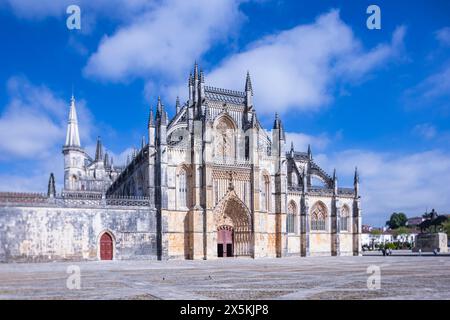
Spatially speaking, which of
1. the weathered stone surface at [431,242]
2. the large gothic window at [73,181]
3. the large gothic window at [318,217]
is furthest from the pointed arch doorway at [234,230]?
the large gothic window at [73,181]

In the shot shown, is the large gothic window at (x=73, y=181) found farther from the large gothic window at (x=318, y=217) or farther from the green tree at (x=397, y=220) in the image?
the green tree at (x=397, y=220)

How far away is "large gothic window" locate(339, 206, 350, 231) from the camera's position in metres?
66.3

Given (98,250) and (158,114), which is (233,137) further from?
(98,250)

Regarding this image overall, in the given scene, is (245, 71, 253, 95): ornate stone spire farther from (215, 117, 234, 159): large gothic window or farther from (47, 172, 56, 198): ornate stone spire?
(47, 172, 56, 198): ornate stone spire

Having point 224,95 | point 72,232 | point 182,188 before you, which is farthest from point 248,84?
point 72,232

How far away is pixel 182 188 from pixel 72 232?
12.1m

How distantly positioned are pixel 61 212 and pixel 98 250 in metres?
5.00

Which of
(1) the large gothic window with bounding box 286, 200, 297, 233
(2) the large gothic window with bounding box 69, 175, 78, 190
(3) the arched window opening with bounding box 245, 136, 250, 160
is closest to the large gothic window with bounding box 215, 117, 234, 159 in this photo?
(3) the arched window opening with bounding box 245, 136, 250, 160

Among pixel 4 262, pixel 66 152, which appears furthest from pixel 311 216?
pixel 66 152

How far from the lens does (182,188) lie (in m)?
52.3

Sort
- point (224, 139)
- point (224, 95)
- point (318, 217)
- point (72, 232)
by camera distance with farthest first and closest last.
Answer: point (318, 217) → point (224, 95) → point (224, 139) → point (72, 232)

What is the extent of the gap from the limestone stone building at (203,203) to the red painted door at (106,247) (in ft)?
0.31

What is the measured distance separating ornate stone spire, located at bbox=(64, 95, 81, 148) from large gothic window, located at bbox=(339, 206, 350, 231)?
4568 centimetres

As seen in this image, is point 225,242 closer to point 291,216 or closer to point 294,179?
point 291,216
